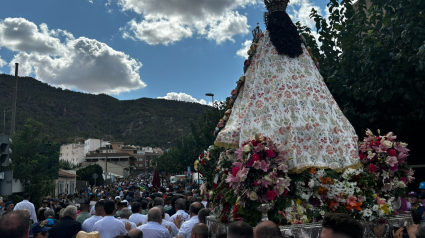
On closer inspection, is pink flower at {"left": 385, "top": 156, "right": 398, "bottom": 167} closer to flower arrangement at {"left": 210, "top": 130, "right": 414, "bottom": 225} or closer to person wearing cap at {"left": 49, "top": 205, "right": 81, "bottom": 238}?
flower arrangement at {"left": 210, "top": 130, "right": 414, "bottom": 225}

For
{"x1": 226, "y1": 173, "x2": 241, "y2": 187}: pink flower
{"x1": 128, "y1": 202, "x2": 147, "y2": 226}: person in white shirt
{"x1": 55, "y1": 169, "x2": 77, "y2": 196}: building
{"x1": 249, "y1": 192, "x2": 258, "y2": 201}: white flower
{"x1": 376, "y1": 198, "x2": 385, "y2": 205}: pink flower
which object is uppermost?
{"x1": 226, "y1": 173, "x2": 241, "y2": 187}: pink flower

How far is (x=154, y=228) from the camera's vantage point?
655 centimetres

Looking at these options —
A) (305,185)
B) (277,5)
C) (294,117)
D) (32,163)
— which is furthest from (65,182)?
(305,185)

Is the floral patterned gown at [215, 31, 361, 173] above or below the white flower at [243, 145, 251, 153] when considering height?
above

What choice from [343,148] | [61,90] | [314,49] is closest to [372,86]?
[314,49]

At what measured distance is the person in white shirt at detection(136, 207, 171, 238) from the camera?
6520 millimetres

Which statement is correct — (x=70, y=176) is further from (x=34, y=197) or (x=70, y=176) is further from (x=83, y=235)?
(x=83, y=235)

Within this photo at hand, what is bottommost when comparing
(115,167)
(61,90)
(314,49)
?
(115,167)

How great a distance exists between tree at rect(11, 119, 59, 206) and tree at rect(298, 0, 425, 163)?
16.7 meters

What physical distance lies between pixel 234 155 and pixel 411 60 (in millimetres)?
6034

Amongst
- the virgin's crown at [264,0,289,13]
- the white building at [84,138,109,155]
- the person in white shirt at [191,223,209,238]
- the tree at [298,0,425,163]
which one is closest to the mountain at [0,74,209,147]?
the white building at [84,138,109,155]

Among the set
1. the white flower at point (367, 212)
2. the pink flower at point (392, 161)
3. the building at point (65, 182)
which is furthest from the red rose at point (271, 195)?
the building at point (65, 182)

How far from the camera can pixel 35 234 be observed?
618cm

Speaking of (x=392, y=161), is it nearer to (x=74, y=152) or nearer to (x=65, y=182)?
(x=65, y=182)
